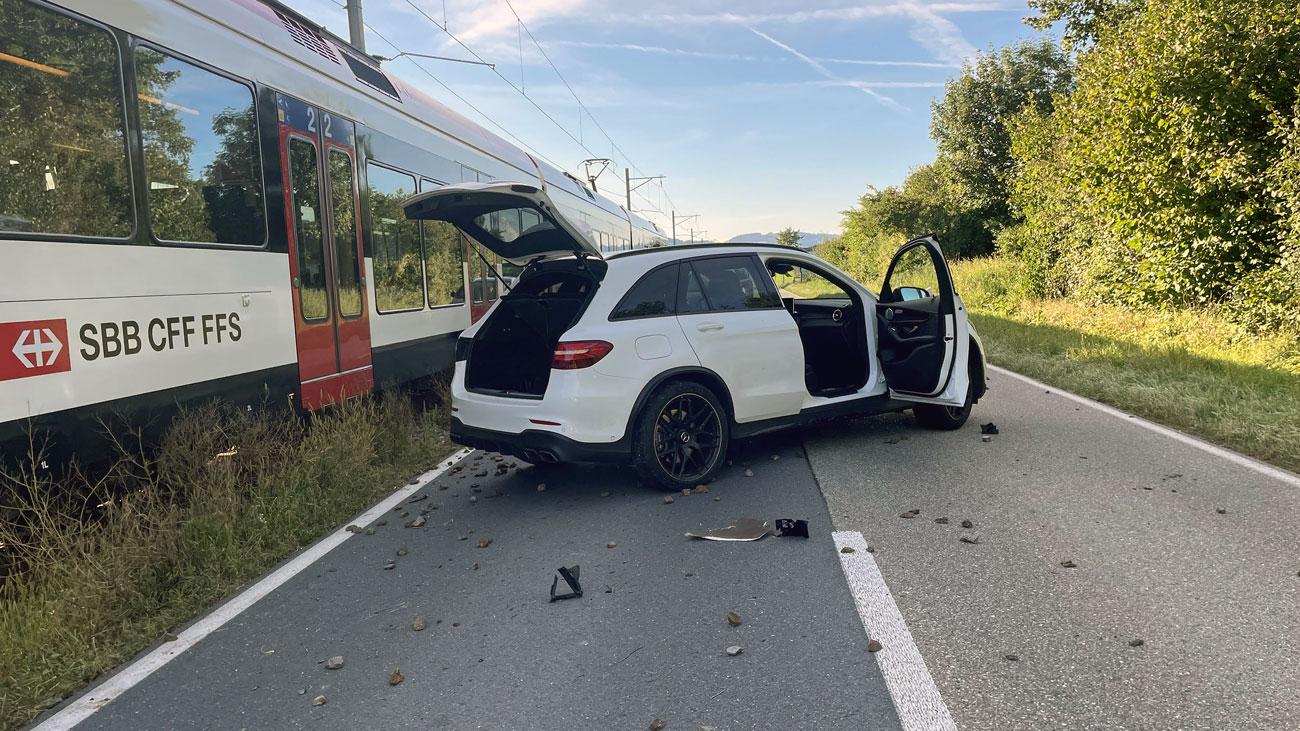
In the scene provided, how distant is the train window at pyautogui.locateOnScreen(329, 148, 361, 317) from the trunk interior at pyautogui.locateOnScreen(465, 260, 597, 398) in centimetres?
208

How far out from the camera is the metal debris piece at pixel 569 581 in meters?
3.73

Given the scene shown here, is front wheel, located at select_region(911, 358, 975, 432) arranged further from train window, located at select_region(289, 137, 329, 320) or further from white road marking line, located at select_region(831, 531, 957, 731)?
train window, located at select_region(289, 137, 329, 320)

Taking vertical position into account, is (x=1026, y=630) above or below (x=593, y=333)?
below

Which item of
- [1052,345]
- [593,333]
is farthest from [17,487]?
[1052,345]

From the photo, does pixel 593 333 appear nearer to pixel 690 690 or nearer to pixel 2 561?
pixel 690 690

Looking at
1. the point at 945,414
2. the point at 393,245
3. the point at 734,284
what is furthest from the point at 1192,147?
the point at 393,245

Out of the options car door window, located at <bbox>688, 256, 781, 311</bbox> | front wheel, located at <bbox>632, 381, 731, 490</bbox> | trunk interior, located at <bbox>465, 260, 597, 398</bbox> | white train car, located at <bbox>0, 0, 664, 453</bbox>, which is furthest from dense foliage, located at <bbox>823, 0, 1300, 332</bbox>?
white train car, located at <bbox>0, 0, 664, 453</bbox>

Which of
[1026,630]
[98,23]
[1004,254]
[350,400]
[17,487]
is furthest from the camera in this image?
[1004,254]

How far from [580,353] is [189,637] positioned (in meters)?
2.61

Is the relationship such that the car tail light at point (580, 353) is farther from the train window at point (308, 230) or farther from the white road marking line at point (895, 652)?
the train window at point (308, 230)

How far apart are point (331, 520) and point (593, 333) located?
2129 millimetres

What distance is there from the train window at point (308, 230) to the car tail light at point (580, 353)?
8.98ft

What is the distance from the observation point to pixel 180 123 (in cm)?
518

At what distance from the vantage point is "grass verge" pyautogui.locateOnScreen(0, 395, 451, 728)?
10.7ft
